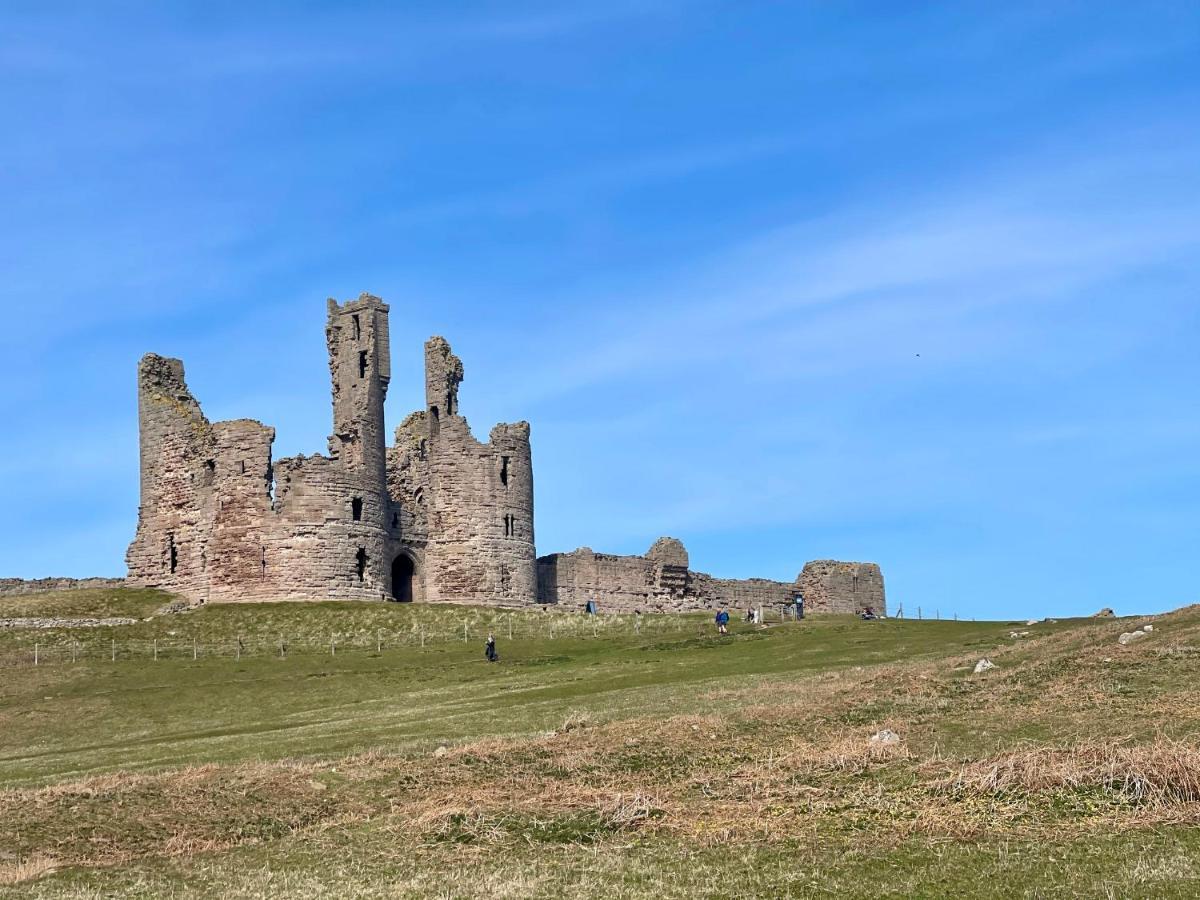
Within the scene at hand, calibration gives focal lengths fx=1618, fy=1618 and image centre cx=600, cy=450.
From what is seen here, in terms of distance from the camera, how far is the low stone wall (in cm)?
7500

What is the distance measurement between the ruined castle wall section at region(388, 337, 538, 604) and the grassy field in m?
34.1

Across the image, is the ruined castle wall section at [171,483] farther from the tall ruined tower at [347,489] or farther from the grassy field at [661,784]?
the grassy field at [661,784]

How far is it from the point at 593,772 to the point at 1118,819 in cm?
831

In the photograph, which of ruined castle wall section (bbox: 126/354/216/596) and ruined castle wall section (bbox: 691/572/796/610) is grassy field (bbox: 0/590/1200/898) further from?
ruined castle wall section (bbox: 691/572/796/610)

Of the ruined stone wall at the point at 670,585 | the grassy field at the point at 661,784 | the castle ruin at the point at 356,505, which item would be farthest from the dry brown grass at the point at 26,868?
the ruined stone wall at the point at 670,585

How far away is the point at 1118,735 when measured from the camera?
898 inches

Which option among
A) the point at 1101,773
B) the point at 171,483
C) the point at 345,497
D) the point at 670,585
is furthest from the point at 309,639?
the point at 1101,773

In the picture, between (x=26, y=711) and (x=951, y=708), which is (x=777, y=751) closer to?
(x=951, y=708)

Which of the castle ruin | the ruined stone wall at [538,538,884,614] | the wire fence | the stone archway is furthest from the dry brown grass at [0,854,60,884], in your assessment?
the ruined stone wall at [538,538,884,614]

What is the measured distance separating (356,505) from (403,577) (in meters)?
7.03

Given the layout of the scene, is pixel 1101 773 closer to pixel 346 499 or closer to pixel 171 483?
pixel 346 499

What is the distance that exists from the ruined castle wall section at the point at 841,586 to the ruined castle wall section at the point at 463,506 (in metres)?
19.3

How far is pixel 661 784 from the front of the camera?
23.0 m

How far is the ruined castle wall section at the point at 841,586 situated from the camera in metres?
90.2
